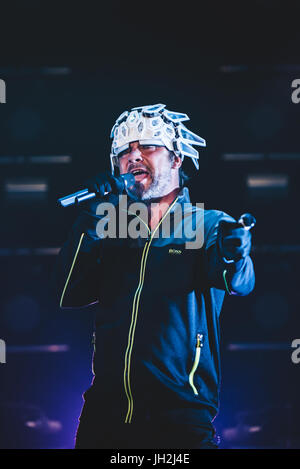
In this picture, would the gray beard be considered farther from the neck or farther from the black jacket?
the black jacket

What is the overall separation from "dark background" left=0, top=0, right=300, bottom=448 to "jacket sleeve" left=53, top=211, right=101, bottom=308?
1.77 ft

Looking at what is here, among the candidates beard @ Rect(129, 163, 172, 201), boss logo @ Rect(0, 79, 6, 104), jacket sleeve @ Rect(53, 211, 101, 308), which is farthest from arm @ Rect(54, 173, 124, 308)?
boss logo @ Rect(0, 79, 6, 104)

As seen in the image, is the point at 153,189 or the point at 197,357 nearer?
the point at 197,357

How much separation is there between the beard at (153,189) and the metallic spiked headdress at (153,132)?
0.14m

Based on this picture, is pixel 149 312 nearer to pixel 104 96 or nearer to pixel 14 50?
pixel 104 96

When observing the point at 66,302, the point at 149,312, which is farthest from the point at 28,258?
the point at 149,312

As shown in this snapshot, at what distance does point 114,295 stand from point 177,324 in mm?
239

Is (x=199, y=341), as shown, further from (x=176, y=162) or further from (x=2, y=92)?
(x=2, y=92)

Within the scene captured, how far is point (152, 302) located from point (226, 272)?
0.93 ft

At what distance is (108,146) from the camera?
216 centimetres

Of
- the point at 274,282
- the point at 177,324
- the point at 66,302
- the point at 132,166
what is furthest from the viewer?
the point at 274,282

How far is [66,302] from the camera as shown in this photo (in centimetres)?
162

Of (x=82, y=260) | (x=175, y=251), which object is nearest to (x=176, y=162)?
(x=175, y=251)

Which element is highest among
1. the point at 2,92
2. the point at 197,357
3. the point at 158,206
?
the point at 2,92
